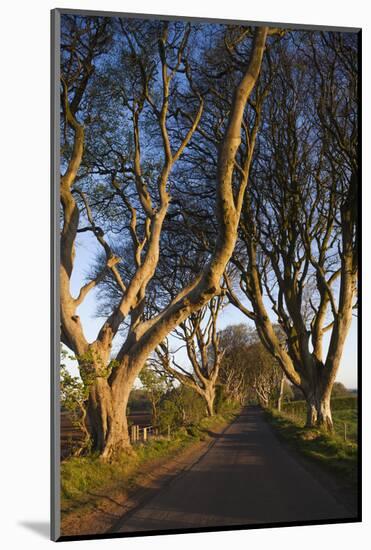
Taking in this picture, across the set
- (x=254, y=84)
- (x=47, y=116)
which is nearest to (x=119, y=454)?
(x=47, y=116)

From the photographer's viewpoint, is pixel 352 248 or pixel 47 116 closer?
pixel 47 116

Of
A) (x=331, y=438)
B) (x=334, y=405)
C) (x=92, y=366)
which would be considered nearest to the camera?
(x=92, y=366)

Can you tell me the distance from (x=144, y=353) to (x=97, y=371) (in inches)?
20.9

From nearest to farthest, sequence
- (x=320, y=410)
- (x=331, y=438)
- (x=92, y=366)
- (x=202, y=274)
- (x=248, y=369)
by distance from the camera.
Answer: (x=92, y=366) → (x=202, y=274) → (x=248, y=369) → (x=331, y=438) → (x=320, y=410)

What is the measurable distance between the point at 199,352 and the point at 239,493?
149 cm

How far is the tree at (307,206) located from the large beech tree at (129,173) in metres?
0.40

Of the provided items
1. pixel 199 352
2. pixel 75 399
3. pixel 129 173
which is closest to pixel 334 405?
pixel 199 352

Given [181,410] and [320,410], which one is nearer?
[181,410]

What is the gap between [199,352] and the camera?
30.3ft

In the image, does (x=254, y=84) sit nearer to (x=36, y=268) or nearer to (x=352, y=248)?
(x=352, y=248)

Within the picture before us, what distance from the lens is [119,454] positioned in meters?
8.91

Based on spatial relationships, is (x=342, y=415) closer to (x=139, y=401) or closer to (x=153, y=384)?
(x=153, y=384)

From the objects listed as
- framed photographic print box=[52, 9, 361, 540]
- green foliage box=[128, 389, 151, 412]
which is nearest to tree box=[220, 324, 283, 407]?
framed photographic print box=[52, 9, 361, 540]

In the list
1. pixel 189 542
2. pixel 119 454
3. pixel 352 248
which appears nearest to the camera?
pixel 189 542
